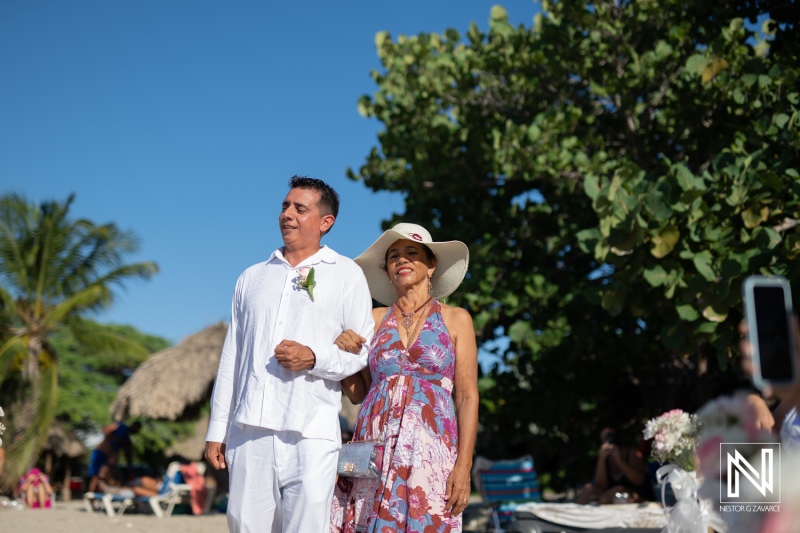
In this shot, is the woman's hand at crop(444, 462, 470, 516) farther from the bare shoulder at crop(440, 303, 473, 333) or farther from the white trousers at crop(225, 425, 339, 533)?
the bare shoulder at crop(440, 303, 473, 333)

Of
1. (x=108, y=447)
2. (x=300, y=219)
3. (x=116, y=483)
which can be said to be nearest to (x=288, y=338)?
(x=300, y=219)

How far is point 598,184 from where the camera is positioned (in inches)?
321

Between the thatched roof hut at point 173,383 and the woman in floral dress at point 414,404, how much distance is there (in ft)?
44.7

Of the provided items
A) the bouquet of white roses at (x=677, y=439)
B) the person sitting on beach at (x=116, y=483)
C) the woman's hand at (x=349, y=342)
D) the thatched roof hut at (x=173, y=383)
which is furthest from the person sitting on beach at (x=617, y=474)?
the thatched roof hut at (x=173, y=383)

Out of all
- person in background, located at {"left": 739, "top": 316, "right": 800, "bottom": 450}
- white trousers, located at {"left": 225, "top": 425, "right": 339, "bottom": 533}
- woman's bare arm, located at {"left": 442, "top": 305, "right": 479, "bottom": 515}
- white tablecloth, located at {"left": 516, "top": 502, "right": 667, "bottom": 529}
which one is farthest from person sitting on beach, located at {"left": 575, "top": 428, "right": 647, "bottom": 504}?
person in background, located at {"left": 739, "top": 316, "right": 800, "bottom": 450}

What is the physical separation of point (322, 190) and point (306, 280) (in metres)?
0.46

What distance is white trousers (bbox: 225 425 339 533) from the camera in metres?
3.24

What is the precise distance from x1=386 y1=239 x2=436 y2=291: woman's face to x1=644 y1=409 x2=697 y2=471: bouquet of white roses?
7.78 ft

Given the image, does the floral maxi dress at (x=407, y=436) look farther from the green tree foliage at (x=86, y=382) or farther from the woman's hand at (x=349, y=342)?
the green tree foliage at (x=86, y=382)

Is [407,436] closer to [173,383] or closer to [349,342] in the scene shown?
[349,342]

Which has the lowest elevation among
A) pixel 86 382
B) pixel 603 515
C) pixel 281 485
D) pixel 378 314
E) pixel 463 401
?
pixel 281 485

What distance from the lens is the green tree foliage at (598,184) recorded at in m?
7.22

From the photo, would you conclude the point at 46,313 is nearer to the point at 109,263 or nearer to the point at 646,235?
the point at 109,263

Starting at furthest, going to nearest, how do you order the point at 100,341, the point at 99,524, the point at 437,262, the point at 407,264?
the point at 100,341 → the point at 99,524 → the point at 437,262 → the point at 407,264
